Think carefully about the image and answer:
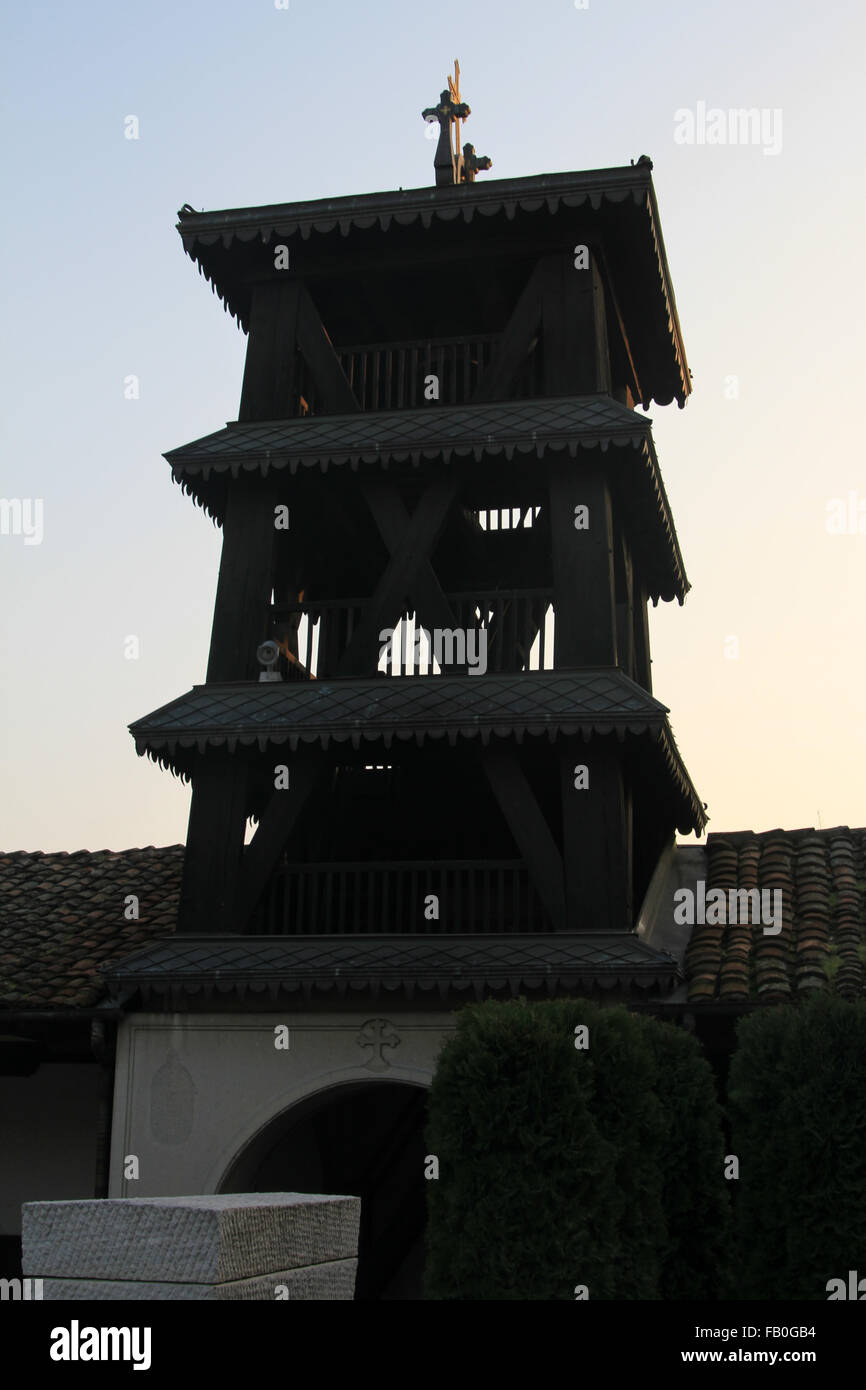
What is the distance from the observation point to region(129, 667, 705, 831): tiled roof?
1341cm

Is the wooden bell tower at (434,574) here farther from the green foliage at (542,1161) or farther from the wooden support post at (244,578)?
the green foliage at (542,1161)

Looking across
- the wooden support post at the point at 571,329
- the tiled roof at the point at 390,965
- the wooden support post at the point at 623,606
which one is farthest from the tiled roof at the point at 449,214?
the tiled roof at the point at 390,965

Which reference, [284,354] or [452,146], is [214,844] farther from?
[452,146]

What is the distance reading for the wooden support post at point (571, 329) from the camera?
14.9m

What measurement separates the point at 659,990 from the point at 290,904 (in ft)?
12.3

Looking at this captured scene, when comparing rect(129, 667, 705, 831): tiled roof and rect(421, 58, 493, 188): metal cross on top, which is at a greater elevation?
rect(421, 58, 493, 188): metal cross on top

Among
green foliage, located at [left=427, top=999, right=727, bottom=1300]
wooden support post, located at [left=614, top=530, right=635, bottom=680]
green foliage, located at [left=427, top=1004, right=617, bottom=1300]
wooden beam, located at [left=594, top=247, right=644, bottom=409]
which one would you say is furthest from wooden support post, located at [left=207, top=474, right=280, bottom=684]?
green foliage, located at [left=427, top=1004, right=617, bottom=1300]

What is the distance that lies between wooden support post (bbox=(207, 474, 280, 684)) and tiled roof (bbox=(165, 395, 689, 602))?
13.4 inches

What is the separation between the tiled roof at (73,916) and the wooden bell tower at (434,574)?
1514mm

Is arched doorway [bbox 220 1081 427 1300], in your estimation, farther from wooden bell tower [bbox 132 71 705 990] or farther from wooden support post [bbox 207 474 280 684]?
wooden support post [bbox 207 474 280 684]

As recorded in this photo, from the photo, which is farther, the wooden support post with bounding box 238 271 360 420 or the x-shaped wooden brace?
the wooden support post with bounding box 238 271 360 420

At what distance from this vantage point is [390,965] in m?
13.2

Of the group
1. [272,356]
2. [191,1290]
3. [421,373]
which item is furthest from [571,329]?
[191,1290]
